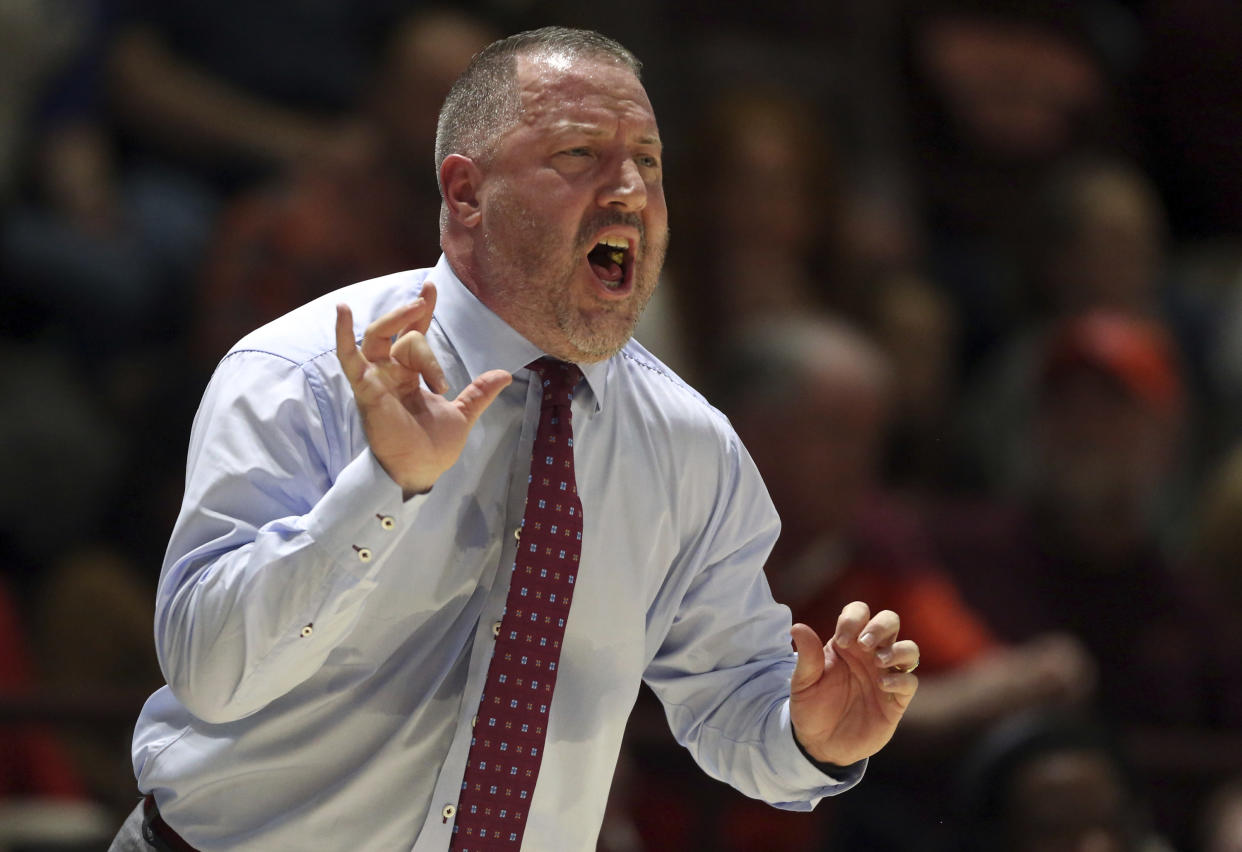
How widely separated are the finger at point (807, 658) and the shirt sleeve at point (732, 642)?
0.30 ft

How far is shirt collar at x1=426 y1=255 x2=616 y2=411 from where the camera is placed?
6.87 feet

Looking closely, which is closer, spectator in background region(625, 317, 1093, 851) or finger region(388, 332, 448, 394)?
finger region(388, 332, 448, 394)

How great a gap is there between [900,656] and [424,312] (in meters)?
0.69

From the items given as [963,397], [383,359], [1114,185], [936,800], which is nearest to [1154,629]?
[936,800]

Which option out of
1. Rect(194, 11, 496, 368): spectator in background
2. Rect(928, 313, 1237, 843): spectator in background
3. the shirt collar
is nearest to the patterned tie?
the shirt collar

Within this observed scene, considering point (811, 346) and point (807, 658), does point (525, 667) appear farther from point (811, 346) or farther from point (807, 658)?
point (811, 346)

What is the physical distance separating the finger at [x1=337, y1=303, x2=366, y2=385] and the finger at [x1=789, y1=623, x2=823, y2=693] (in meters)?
0.62

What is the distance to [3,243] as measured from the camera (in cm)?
404

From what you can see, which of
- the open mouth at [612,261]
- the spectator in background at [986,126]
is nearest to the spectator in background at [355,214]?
the spectator in background at [986,126]

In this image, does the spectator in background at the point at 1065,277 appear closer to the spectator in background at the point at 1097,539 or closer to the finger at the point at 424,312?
the spectator in background at the point at 1097,539

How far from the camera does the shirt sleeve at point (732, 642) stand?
7.25ft

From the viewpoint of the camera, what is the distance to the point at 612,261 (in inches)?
85.0

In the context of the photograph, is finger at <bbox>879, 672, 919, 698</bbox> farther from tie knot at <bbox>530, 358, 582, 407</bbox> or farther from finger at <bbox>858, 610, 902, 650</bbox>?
tie knot at <bbox>530, 358, 582, 407</bbox>

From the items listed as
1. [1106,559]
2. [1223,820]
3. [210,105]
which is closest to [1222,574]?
[1106,559]
